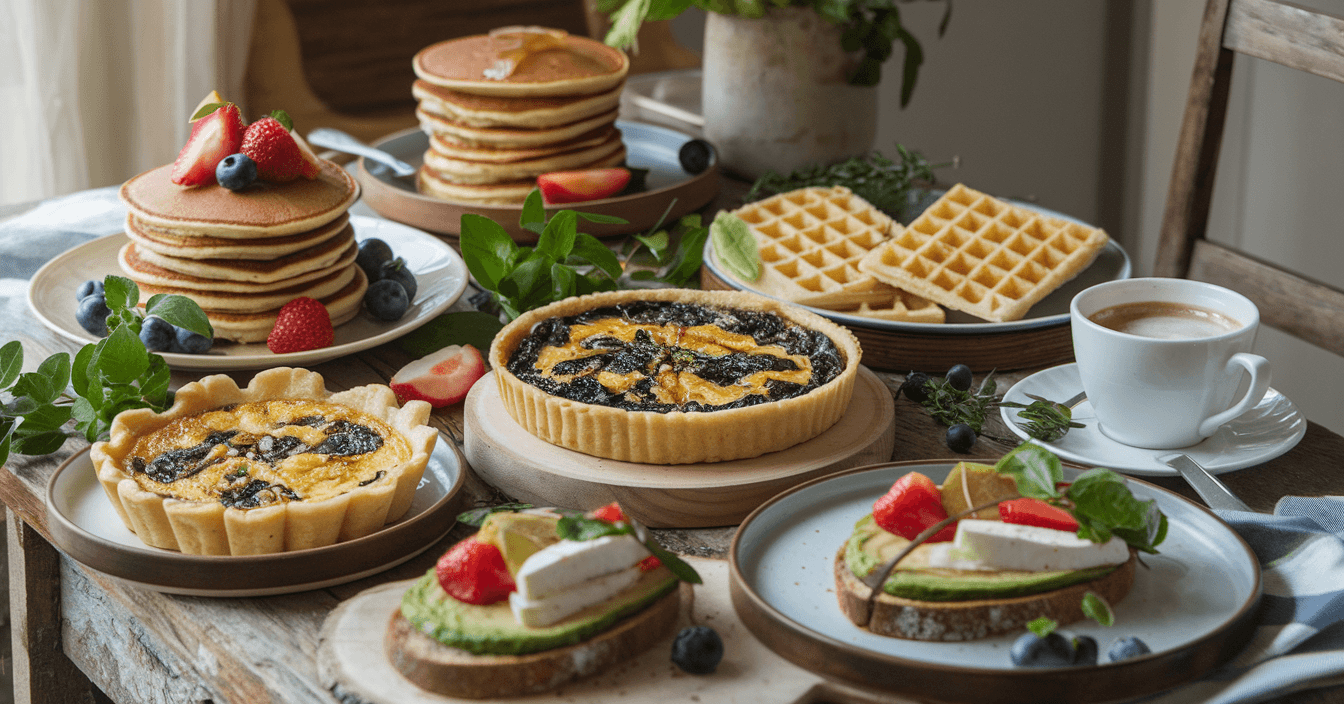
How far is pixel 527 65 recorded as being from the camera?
110 inches

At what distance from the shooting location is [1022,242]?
8.29 ft

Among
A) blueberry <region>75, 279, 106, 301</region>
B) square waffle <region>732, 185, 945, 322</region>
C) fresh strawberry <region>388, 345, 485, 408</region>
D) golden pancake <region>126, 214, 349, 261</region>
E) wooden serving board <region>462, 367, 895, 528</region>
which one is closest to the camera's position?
wooden serving board <region>462, 367, 895, 528</region>

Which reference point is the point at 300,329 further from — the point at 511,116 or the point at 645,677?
the point at 645,677

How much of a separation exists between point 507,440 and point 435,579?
442 mm

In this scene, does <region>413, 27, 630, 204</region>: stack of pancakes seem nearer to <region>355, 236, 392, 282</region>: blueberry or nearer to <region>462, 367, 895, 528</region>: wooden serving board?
<region>355, 236, 392, 282</region>: blueberry

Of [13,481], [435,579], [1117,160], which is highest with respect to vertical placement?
[435,579]

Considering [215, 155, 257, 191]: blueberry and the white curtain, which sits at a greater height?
[215, 155, 257, 191]: blueberry

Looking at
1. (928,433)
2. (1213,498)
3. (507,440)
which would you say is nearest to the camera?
(1213,498)

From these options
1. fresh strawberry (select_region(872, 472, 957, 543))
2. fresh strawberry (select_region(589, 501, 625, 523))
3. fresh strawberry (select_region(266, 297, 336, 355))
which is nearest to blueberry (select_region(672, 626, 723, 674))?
fresh strawberry (select_region(589, 501, 625, 523))

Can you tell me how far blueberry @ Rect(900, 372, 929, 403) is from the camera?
6.63 feet

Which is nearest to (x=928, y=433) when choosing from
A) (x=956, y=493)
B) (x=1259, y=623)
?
(x=956, y=493)

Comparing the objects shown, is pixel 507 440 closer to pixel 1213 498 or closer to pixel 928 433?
pixel 928 433

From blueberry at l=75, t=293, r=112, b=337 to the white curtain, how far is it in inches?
99.9

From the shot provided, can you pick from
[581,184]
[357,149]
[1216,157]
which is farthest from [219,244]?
[1216,157]
